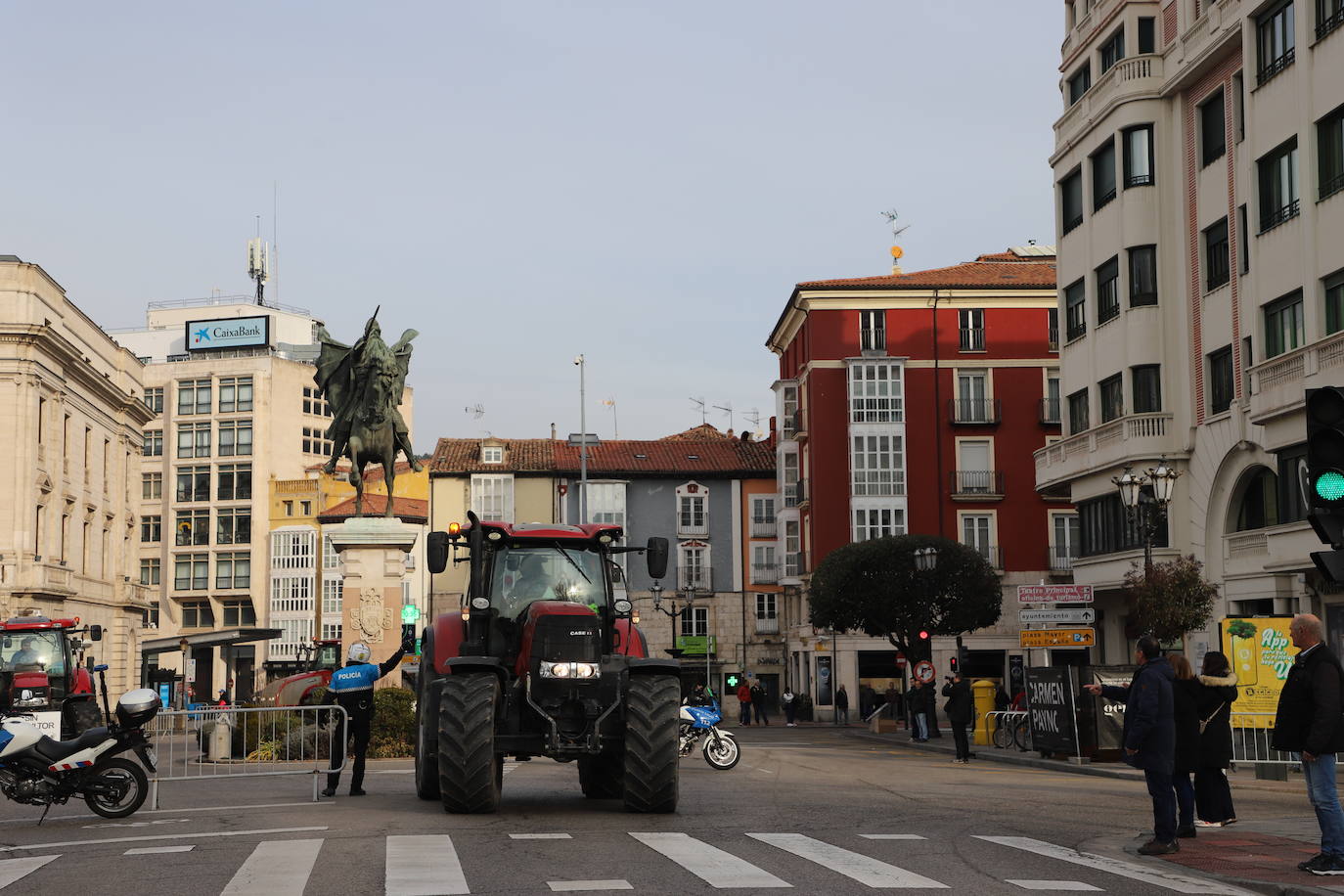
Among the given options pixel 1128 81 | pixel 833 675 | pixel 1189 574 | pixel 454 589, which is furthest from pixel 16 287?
pixel 1189 574

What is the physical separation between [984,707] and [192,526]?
79.3 meters

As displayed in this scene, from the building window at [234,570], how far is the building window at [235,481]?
13.1 feet

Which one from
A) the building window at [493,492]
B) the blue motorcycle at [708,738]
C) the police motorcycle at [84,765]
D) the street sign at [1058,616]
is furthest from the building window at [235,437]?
the police motorcycle at [84,765]

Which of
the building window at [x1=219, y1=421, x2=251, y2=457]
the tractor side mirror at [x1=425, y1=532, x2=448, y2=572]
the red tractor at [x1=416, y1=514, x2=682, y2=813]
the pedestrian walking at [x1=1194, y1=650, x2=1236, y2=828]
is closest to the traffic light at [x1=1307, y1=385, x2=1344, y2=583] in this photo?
the pedestrian walking at [x1=1194, y1=650, x2=1236, y2=828]

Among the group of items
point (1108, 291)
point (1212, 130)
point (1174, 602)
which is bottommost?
point (1174, 602)

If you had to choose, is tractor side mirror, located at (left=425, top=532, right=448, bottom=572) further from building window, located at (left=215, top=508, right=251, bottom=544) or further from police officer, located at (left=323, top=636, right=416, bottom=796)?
building window, located at (left=215, top=508, right=251, bottom=544)

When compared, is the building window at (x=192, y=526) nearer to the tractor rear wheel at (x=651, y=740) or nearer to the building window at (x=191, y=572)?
the building window at (x=191, y=572)

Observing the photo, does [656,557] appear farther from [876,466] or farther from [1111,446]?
[876,466]

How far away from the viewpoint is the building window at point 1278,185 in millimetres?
32750

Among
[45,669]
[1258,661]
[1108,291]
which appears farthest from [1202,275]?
[45,669]

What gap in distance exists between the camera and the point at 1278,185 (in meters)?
33.4

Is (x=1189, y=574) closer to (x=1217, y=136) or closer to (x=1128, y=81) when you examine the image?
(x=1217, y=136)

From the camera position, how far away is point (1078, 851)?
1262 centimetres

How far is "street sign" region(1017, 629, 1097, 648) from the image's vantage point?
97.6ft
